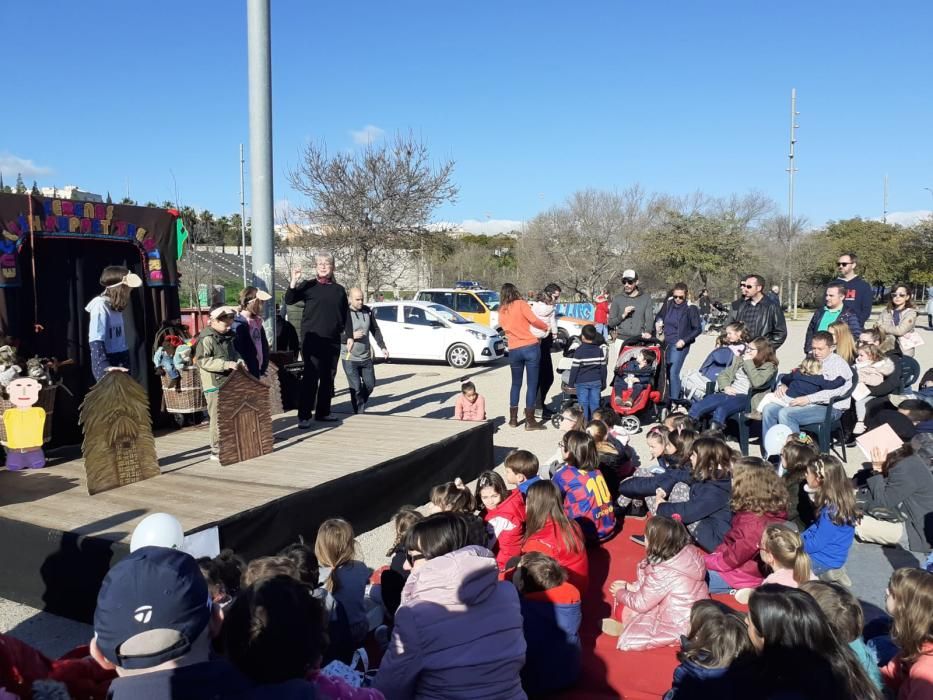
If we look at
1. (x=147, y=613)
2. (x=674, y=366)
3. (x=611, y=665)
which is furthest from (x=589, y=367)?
(x=147, y=613)

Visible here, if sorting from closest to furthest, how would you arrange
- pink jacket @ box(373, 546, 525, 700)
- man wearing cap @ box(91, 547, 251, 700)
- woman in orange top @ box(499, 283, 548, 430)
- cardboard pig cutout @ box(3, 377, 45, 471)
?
man wearing cap @ box(91, 547, 251, 700) < pink jacket @ box(373, 546, 525, 700) < cardboard pig cutout @ box(3, 377, 45, 471) < woman in orange top @ box(499, 283, 548, 430)

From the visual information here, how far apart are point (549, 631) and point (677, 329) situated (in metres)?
6.89

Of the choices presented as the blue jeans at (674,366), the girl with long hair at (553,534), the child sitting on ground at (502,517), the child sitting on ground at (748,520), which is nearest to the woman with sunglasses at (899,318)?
the blue jeans at (674,366)

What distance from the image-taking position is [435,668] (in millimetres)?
2801

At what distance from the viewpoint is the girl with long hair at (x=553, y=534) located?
4309 mm

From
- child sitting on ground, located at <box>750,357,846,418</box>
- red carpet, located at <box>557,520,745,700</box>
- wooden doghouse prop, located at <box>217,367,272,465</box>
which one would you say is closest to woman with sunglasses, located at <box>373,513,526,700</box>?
red carpet, located at <box>557,520,745,700</box>

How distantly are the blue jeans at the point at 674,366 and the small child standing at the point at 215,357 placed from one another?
19.1 ft

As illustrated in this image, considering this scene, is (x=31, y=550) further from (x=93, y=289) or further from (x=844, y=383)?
(x=844, y=383)

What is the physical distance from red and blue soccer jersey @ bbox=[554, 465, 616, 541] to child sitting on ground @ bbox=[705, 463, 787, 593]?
1004 millimetres

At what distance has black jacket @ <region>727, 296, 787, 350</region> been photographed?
28.9ft

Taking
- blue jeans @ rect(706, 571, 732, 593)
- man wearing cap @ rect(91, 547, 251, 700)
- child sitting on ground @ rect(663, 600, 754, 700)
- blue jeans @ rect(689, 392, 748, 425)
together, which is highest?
man wearing cap @ rect(91, 547, 251, 700)

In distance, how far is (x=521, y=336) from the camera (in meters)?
9.43

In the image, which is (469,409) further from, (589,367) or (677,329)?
(677,329)

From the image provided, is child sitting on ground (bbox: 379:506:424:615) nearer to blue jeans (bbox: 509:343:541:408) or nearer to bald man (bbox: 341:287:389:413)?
bald man (bbox: 341:287:389:413)
